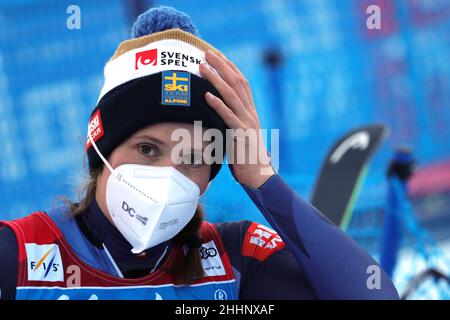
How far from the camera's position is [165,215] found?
1.75m

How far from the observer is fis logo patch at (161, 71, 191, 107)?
1.74 metres

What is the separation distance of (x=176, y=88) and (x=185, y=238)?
0.43 m

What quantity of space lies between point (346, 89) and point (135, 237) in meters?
4.32

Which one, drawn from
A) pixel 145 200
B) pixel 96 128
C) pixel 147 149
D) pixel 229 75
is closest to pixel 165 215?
pixel 145 200

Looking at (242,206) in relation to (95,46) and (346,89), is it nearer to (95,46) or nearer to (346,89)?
(95,46)

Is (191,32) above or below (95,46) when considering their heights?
below

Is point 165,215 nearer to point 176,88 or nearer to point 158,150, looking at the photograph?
point 158,150

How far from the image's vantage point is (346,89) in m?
5.84

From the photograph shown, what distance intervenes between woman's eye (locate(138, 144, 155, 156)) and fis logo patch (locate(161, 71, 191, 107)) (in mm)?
115

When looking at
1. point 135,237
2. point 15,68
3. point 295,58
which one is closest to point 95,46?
point 15,68

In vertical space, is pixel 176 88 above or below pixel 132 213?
above

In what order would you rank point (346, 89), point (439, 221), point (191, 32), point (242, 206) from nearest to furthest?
point (191, 32)
point (242, 206)
point (439, 221)
point (346, 89)

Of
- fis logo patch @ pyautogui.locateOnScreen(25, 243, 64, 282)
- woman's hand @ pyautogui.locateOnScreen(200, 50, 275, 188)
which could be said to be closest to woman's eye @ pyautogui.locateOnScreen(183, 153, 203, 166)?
woman's hand @ pyautogui.locateOnScreen(200, 50, 275, 188)

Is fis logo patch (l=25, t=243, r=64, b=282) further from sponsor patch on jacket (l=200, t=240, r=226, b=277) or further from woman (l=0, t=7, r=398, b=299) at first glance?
sponsor patch on jacket (l=200, t=240, r=226, b=277)
